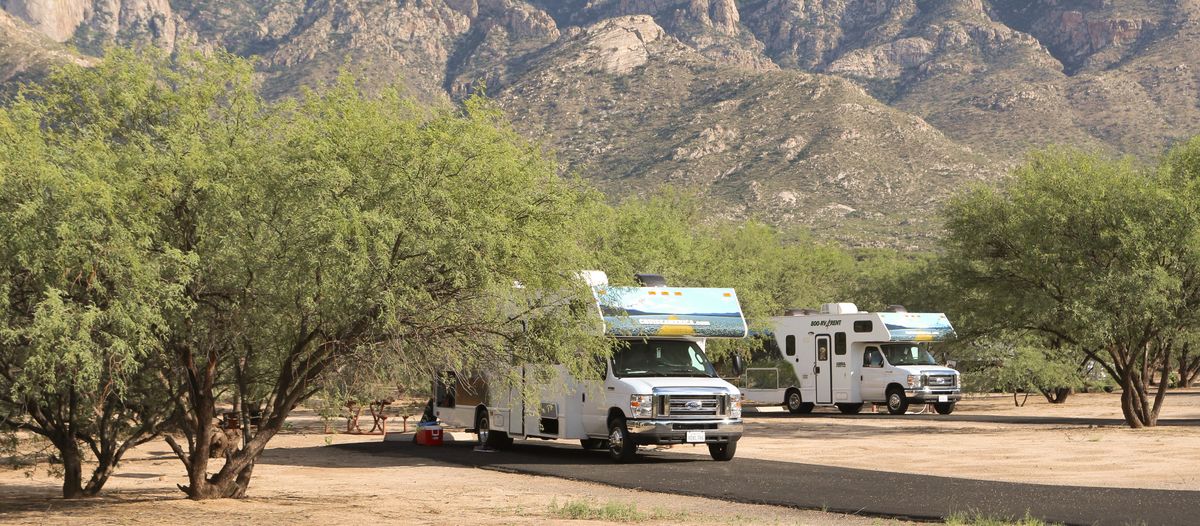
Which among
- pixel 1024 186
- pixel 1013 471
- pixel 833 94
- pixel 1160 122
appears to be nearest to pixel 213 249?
pixel 1013 471

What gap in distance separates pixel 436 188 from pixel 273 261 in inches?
77.0

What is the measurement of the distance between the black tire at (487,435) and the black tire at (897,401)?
49.1ft

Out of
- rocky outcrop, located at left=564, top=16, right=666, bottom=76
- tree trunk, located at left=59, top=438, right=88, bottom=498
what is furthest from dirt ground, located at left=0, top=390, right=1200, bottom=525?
rocky outcrop, located at left=564, top=16, right=666, bottom=76

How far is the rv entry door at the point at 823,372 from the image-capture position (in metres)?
36.6

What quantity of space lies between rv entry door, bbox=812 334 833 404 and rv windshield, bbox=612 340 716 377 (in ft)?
51.6

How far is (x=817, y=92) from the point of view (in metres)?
113

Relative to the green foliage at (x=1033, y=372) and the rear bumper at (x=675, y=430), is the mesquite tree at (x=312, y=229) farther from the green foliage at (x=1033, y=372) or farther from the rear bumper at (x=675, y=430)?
the green foliage at (x=1033, y=372)

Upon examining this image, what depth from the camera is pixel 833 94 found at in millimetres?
111125

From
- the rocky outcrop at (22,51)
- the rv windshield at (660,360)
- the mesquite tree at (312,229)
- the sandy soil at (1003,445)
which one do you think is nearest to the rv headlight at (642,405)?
the rv windshield at (660,360)

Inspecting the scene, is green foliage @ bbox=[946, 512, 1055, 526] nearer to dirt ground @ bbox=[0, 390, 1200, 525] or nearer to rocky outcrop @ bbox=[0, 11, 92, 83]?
dirt ground @ bbox=[0, 390, 1200, 525]

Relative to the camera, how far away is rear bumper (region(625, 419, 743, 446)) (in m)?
20.0

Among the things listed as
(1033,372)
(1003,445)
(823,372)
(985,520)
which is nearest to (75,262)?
(985,520)

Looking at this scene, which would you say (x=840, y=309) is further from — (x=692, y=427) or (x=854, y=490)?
(x=854, y=490)

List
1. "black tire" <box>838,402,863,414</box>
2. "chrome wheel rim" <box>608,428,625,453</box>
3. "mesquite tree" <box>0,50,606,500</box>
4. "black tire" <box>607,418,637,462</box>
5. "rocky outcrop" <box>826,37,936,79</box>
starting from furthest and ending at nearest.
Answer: "rocky outcrop" <box>826,37,936,79</box>
"black tire" <box>838,402,863,414</box>
"chrome wheel rim" <box>608,428,625,453</box>
"black tire" <box>607,418,637,462</box>
"mesquite tree" <box>0,50,606,500</box>
